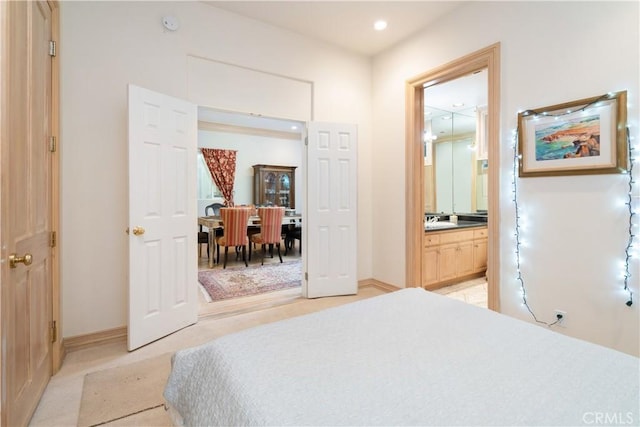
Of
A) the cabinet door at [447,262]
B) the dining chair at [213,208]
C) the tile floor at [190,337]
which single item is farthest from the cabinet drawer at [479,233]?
the dining chair at [213,208]

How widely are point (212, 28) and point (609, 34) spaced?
315cm

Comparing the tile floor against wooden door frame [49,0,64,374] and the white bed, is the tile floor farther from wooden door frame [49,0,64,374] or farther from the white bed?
the white bed

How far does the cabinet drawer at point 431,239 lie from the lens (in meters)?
3.68

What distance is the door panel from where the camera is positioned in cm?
129

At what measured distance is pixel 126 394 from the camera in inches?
72.3

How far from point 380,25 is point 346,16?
15.5 inches

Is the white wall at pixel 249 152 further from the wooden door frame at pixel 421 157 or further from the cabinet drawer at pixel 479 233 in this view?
the wooden door frame at pixel 421 157

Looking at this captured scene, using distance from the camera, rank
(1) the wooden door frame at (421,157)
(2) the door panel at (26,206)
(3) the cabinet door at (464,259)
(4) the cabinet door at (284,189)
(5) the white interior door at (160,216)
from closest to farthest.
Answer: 1. (2) the door panel at (26,206)
2. (5) the white interior door at (160,216)
3. (1) the wooden door frame at (421,157)
4. (3) the cabinet door at (464,259)
5. (4) the cabinet door at (284,189)

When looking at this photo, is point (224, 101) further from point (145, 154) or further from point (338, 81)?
point (338, 81)

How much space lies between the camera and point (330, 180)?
3.64 metres

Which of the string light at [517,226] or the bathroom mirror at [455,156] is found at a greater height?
the bathroom mirror at [455,156]

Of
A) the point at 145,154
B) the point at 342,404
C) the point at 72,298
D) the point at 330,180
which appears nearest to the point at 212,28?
the point at 145,154

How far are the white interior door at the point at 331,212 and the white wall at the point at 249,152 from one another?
441cm

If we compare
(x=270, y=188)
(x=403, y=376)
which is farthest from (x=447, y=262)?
(x=270, y=188)
